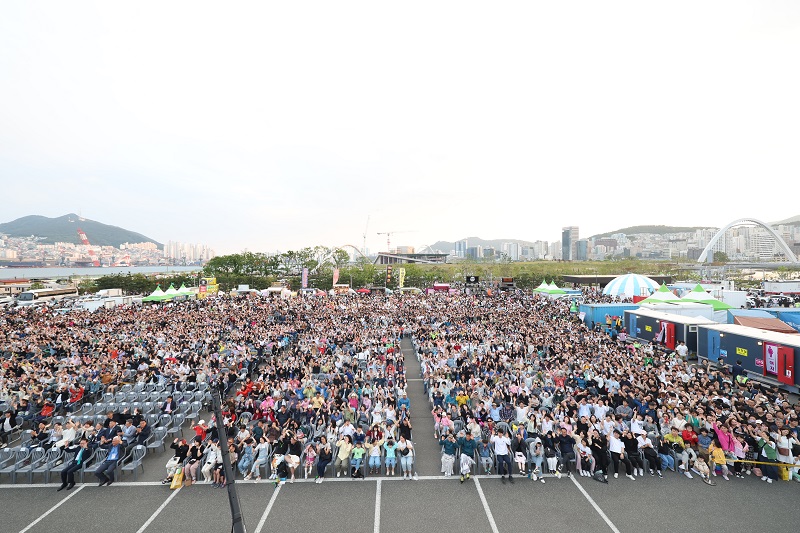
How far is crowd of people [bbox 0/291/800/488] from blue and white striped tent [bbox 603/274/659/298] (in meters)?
19.9

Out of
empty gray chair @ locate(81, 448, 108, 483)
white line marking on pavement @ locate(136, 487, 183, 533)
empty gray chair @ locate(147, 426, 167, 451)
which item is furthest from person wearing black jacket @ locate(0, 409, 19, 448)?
white line marking on pavement @ locate(136, 487, 183, 533)

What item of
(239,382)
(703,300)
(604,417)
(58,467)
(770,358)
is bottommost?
(58,467)

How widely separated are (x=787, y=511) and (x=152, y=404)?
51.6 feet

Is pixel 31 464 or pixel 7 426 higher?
pixel 7 426

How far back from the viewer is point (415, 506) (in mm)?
7520

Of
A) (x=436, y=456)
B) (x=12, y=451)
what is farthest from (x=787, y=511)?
(x=12, y=451)

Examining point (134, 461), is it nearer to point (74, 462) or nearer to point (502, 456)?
point (74, 462)

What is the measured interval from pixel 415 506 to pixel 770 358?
623 inches

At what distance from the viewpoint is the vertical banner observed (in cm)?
1428

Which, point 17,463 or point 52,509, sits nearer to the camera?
point 52,509

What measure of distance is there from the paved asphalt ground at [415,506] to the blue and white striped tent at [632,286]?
3345 centimetres

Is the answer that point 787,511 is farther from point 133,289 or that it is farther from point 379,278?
point 133,289

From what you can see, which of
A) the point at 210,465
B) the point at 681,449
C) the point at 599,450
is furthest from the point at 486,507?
the point at 210,465

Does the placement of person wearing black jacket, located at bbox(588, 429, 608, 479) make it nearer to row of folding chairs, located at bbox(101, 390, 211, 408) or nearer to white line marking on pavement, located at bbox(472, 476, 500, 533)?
white line marking on pavement, located at bbox(472, 476, 500, 533)
